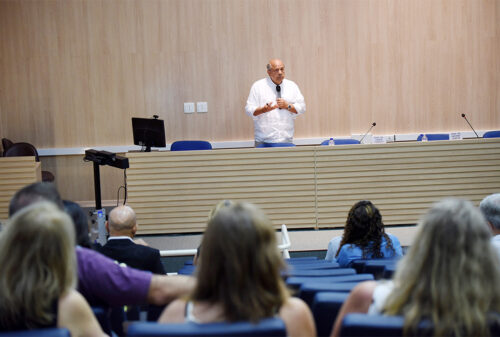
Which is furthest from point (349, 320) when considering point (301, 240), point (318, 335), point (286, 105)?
point (286, 105)

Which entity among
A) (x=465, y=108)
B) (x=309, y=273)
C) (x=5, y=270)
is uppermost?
(x=465, y=108)

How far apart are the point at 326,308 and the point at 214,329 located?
612 millimetres

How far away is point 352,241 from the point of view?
11.1 feet

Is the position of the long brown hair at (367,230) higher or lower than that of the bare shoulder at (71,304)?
lower

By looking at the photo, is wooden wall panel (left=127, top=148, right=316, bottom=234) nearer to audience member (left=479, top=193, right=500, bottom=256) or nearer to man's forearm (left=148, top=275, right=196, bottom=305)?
audience member (left=479, top=193, right=500, bottom=256)

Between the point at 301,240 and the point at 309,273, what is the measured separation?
2.83 m

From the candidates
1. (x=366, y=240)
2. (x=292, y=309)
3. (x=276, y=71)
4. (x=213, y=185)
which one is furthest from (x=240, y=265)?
(x=276, y=71)

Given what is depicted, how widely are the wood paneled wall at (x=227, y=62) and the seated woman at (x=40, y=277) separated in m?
6.52

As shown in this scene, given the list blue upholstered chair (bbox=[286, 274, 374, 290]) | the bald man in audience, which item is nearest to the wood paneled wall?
A: the bald man in audience

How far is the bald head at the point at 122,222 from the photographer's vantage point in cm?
343

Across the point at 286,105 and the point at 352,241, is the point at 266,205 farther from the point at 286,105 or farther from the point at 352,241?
the point at 352,241

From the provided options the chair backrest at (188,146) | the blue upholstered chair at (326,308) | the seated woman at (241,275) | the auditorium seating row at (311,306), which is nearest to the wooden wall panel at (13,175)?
the chair backrest at (188,146)

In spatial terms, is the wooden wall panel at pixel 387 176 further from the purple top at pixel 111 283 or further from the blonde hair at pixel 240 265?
the blonde hair at pixel 240 265

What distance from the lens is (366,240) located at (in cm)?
334
